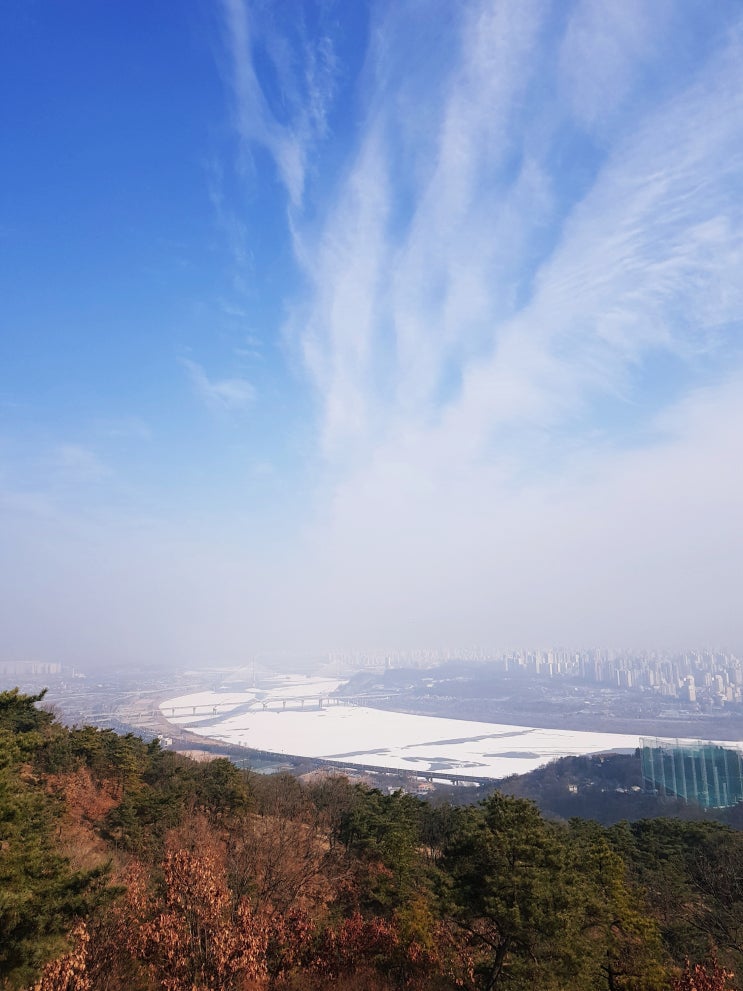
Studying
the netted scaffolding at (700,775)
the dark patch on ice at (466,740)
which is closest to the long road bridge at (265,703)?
the dark patch on ice at (466,740)

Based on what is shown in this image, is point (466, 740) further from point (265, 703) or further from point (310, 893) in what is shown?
point (310, 893)

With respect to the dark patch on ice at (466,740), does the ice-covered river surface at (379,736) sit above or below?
above

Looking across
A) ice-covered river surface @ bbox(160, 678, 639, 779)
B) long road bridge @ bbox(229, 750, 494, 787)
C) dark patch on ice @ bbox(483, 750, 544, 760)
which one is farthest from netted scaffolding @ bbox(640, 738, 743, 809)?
dark patch on ice @ bbox(483, 750, 544, 760)

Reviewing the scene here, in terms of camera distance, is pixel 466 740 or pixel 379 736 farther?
pixel 466 740

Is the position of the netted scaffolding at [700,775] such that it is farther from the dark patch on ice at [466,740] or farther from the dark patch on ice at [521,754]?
the dark patch on ice at [466,740]

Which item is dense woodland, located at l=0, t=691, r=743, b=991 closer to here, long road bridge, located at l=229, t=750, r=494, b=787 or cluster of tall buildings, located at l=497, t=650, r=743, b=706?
long road bridge, located at l=229, t=750, r=494, b=787

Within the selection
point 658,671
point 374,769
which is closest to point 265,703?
point 374,769
